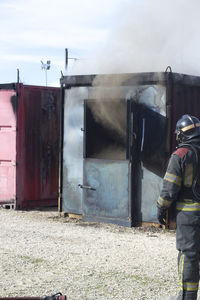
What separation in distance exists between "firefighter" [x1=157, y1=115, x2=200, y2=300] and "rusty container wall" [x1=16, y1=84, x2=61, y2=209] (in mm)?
6202

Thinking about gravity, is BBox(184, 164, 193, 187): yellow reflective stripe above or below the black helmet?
below

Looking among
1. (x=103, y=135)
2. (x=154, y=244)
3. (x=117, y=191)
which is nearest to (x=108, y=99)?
(x=103, y=135)

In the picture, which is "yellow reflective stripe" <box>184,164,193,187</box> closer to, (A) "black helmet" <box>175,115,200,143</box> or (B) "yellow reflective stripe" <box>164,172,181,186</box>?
(B) "yellow reflective stripe" <box>164,172,181,186</box>

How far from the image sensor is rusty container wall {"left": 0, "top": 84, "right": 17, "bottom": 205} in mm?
10797

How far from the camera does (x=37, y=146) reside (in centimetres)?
1112

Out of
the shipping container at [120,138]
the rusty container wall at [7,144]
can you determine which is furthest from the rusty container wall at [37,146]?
the shipping container at [120,138]

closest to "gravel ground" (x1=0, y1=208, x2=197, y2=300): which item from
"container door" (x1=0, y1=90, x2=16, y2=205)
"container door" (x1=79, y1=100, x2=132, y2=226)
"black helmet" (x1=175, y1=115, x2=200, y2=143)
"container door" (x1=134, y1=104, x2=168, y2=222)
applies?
"container door" (x1=79, y1=100, x2=132, y2=226)

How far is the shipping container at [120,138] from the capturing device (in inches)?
341

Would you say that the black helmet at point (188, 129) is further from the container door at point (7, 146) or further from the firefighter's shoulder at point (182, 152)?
the container door at point (7, 146)

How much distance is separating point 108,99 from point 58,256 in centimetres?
306

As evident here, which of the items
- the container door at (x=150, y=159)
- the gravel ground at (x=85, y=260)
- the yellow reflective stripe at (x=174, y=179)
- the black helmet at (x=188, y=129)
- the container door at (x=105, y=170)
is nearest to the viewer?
the yellow reflective stripe at (x=174, y=179)

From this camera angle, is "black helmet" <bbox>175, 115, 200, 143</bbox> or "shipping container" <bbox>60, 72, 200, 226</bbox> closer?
"black helmet" <bbox>175, 115, 200, 143</bbox>

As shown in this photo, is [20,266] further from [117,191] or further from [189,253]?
[117,191]

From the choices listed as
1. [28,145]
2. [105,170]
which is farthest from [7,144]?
[105,170]
